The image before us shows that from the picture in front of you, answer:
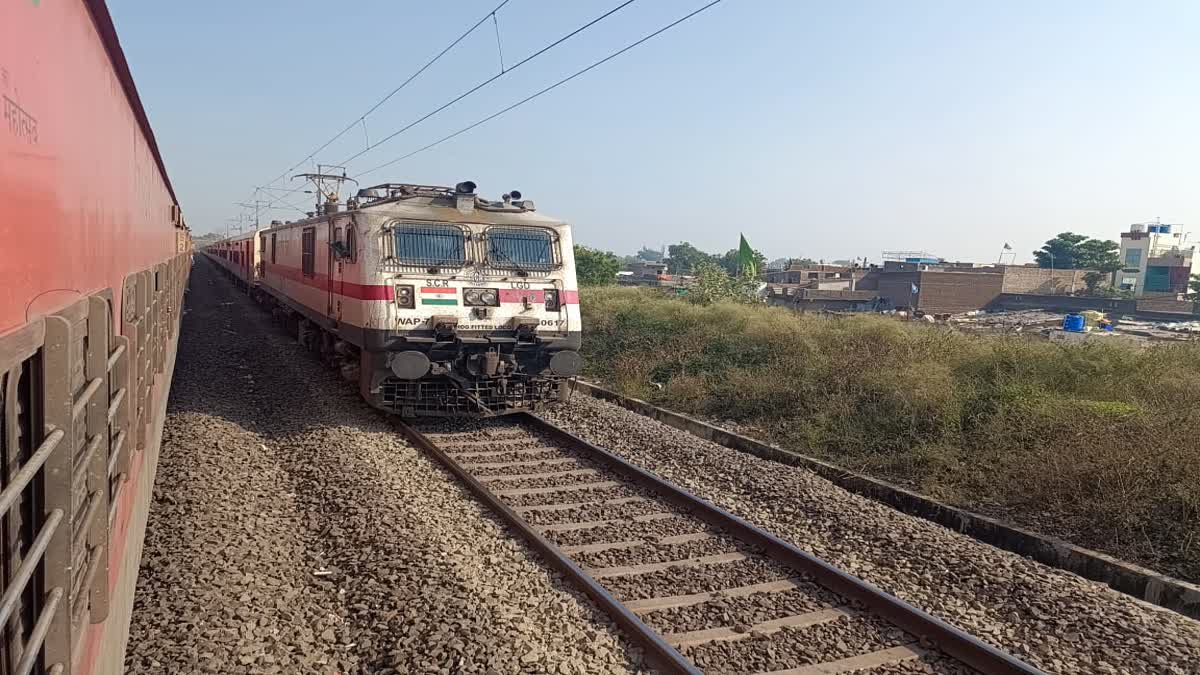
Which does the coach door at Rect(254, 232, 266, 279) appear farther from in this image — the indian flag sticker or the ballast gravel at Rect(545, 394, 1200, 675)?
the ballast gravel at Rect(545, 394, 1200, 675)

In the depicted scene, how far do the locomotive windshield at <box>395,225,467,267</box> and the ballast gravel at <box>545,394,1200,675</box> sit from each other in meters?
3.44

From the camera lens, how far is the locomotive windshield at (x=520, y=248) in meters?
10.0

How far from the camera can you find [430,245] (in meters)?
9.73

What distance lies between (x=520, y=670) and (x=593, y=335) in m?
14.2

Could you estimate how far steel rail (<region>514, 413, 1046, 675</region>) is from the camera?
4.44 meters

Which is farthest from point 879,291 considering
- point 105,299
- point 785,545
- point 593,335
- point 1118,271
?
point 105,299

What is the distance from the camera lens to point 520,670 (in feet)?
13.5

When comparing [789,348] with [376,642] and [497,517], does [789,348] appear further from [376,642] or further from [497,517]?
[376,642]

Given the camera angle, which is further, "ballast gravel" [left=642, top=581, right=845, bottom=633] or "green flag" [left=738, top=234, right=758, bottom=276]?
"green flag" [left=738, top=234, right=758, bottom=276]

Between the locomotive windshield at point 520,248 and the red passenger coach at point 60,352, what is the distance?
260 inches

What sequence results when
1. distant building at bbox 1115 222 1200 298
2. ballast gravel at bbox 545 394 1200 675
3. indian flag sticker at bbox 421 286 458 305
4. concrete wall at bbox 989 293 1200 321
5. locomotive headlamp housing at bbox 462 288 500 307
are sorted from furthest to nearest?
1. distant building at bbox 1115 222 1200 298
2. concrete wall at bbox 989 293 1200 321
3. locomotive headlamp housing at bbox 462 288 500 307
4. indian flag sticker at bbox 421 286 458 305
5. ballast gravel at bbox 545 394 1200 675

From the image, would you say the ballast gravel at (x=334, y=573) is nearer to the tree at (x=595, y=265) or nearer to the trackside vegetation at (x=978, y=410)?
the trackside vegetation at (x=978, y=410)

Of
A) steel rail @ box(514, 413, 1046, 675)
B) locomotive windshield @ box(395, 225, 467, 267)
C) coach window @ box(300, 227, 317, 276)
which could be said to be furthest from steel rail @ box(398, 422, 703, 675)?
coach window @ box(300, 227, 317, 276)

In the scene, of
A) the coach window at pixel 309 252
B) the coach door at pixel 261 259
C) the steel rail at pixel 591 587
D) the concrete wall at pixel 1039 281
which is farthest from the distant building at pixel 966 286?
the steel rail at pixel 591 587
